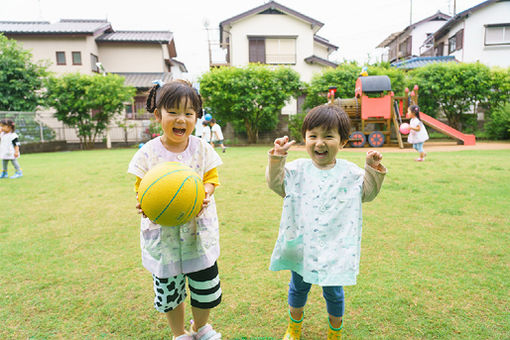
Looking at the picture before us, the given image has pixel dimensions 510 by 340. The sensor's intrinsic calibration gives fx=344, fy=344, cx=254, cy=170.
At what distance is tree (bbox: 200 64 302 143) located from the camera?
17.5 meters

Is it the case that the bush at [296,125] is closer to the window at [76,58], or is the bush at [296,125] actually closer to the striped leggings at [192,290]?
the striped leggings at [192,290]

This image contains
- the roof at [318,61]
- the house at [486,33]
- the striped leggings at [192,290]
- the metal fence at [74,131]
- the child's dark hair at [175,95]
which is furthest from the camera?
the roof at [318,61]

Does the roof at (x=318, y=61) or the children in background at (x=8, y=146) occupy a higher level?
the roof at (x=318, y=61)

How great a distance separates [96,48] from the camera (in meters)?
26.7

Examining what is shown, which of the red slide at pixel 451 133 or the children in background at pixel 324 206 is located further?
the red slide at pixel 451 133

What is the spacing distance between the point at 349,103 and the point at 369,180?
47.1 ft

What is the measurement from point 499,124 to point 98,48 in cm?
2734

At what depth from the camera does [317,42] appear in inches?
1102

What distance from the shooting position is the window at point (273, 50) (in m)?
25.6

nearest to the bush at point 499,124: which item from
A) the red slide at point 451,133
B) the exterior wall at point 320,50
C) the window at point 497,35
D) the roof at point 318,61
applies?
the red slide at point 451,133

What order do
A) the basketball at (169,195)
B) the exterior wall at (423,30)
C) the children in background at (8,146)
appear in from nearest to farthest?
the basketball at (169,195) → the children in background at (8,146) → the exterior wall at (423,30)

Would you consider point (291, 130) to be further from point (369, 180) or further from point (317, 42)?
point (369, 180)

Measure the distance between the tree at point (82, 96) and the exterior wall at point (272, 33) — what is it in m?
9.37

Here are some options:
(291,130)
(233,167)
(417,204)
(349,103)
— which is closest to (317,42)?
(291,130)
